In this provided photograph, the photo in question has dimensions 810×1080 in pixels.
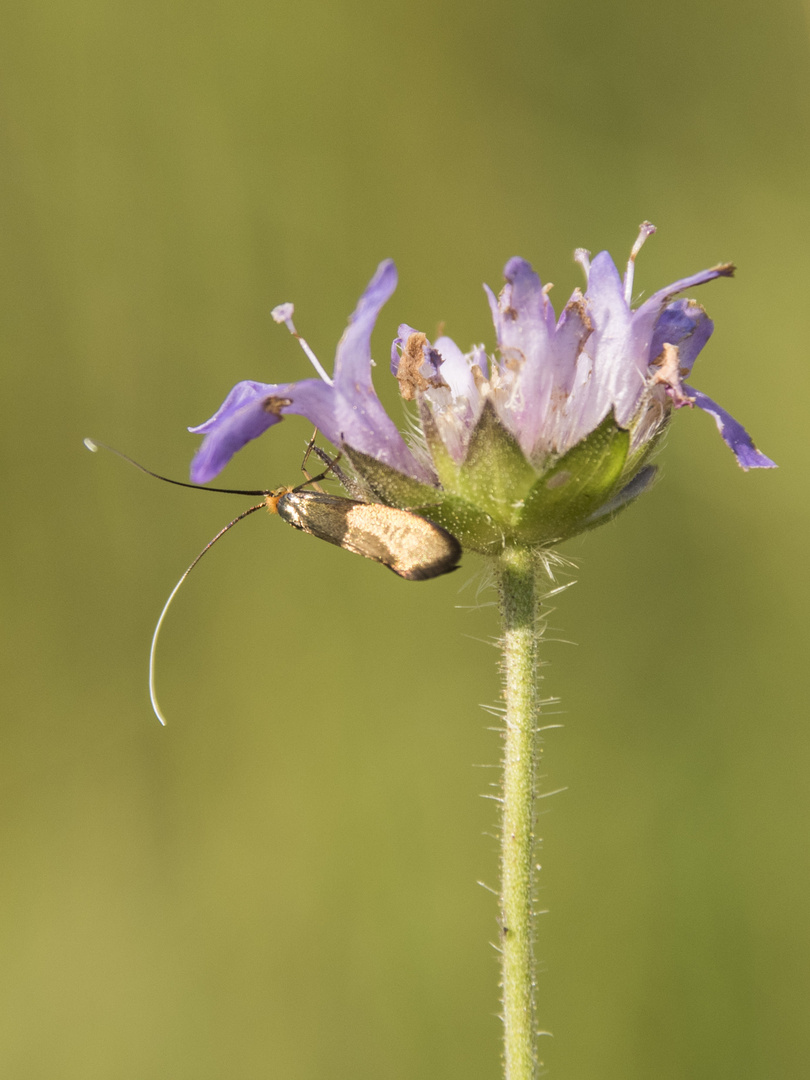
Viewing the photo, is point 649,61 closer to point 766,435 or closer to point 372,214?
point 372,214

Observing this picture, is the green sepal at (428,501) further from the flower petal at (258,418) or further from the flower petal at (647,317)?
the flower petal at (647,317)

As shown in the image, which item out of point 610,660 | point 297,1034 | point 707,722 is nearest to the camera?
point 297,1034

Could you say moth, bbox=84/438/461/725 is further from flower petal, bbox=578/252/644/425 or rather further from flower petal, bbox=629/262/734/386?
flower petal, bbox=629/262/734/386

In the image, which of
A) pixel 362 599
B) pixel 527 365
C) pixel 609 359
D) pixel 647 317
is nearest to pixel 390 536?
pixel 527 365

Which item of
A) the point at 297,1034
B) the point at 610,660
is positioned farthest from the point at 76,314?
the point at 297,1034

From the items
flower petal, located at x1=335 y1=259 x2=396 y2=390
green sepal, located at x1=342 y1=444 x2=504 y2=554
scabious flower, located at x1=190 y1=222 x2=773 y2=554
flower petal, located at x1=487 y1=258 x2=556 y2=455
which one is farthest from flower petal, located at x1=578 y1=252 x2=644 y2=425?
flower petal, located at x1=335 y1=259 x2=396 y2=390

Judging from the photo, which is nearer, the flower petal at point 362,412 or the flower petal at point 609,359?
the flower petal at point 362,412

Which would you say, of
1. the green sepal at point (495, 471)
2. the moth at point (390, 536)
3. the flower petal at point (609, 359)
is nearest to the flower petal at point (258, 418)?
the moth at point (390, 536)
